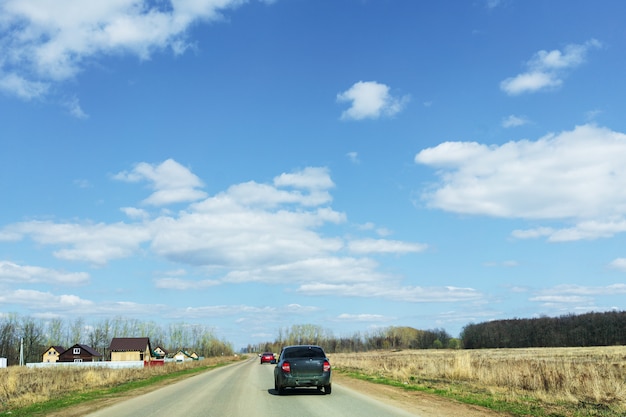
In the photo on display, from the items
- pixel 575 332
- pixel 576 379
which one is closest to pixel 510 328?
pixel 575 332

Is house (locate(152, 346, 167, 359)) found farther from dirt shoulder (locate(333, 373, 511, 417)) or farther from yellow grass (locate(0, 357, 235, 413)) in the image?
dirt shoulder (locate(333, 373, 511, 417))

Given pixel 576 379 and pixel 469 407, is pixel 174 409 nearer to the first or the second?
pixel 469 407

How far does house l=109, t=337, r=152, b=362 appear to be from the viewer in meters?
109

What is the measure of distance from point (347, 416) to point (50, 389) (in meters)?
21.2

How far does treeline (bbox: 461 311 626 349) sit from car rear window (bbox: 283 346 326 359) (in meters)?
122

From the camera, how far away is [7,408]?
63.6 ft

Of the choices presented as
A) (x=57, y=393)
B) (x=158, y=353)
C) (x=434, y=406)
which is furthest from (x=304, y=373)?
(x=158, y=353)

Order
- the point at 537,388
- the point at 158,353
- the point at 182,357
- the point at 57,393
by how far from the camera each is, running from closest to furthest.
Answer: the point at 537,388
the point at 57,393
the point at 182,357
the point at 158,353

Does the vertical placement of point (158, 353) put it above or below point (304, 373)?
below

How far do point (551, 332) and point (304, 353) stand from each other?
13890cm

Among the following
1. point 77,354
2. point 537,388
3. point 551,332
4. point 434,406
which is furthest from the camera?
point 551,332

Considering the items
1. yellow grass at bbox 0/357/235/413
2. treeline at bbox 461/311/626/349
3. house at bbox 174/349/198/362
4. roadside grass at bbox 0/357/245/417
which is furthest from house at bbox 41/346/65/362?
treeline at bbox 461/311/626/349

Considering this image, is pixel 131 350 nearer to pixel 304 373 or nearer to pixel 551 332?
pixel 304 373

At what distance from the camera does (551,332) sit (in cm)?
14138
